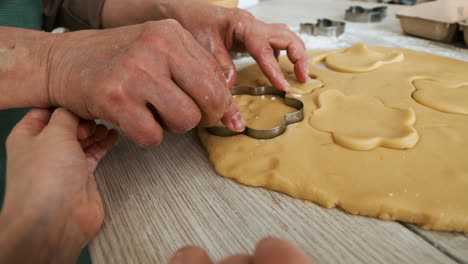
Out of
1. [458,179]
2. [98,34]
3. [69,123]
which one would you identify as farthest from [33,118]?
[458,179]

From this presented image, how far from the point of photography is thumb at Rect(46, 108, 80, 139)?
25.0 inches

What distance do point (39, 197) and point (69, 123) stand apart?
7.8 inches

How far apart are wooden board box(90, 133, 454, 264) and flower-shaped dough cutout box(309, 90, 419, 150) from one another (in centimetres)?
21

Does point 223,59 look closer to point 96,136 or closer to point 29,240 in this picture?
point 96,136

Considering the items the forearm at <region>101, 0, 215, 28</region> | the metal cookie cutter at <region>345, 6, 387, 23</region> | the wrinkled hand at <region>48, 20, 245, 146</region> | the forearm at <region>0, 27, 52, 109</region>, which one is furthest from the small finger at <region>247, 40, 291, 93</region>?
the metal cookie cutter at <region>345, 6, 387, 23</region>

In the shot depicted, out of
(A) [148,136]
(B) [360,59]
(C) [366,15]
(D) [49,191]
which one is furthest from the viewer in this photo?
(C) [366,15]

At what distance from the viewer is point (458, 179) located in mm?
650

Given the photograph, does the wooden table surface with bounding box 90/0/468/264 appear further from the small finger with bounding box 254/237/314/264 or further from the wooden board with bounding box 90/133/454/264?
the small finger with bounding box 254/237/314/264

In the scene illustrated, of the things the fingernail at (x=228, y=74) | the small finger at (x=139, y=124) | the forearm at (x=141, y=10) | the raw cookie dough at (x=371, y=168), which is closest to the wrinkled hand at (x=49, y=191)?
the small finger at (x=139, y=124)

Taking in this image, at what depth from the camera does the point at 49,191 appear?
0.53 meters

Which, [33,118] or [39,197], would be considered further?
[33,118]

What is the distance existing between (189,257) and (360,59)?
112cm

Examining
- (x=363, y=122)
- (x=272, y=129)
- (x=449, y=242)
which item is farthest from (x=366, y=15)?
(x=449, y=242)

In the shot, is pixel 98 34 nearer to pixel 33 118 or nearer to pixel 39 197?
pixel 33 118
